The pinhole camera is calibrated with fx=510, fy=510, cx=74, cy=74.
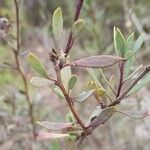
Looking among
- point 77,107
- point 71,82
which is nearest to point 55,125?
point 71,82

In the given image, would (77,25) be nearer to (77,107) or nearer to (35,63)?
(35,63)

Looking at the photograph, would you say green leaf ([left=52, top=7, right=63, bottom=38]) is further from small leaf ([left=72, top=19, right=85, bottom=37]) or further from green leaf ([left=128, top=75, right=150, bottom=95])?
green leaf ([left=128, top=75, right=150, bottom=95])

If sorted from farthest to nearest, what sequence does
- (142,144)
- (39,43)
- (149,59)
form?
(149,59)
(39,43)
(142,144)

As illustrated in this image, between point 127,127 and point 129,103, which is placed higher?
point 129,103

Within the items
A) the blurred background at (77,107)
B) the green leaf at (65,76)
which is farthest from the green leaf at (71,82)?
the blurred background at (77,107)

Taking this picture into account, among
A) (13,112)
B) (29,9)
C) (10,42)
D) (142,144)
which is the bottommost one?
(29,9)

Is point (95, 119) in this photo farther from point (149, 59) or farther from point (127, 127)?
point (149, 59)

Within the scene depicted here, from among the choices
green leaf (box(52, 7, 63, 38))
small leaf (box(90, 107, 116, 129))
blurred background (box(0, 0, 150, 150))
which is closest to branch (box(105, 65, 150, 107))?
small leaf (box(90, 107, 116, 129))

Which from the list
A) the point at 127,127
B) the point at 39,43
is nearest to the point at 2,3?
the point at 39,43
